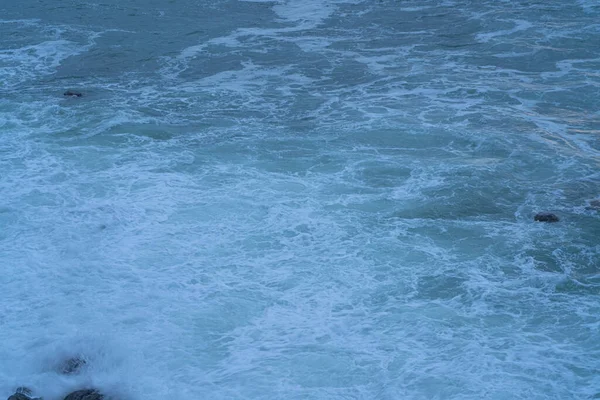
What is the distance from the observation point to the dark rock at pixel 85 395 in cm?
693

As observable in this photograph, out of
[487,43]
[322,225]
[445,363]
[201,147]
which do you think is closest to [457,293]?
[445,363]

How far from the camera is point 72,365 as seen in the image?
7512 mm

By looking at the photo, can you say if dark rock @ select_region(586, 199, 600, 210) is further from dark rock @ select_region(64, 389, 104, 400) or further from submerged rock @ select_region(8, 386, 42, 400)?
submerged rock @ select_region(8, 386, 42, 400)

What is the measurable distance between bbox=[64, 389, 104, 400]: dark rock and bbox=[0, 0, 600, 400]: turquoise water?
0.20 m

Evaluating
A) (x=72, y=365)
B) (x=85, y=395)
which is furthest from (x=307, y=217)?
(x=85, y=395)

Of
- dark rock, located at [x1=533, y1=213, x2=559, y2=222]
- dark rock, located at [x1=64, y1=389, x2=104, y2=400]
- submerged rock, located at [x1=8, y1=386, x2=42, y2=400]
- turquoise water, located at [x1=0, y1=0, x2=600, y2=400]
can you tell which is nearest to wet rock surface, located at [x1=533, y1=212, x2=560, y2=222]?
dark rock, located at [x1=533, y1=213, x2=559, y2=222]

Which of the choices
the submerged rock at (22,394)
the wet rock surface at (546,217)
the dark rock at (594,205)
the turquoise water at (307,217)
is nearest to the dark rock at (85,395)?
the turquoise water at (307,217)

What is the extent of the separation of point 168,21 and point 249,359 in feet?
52.1

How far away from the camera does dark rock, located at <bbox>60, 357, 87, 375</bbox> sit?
7.44m

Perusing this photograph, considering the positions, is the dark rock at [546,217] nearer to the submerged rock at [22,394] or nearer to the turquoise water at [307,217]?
the turquoise water at [307,217]

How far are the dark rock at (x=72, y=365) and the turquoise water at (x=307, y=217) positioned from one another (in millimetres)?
109

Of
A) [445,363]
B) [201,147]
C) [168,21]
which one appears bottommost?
[445,363]

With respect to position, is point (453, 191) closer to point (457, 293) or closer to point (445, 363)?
point (457, 293)

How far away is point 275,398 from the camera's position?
711 centimetres
